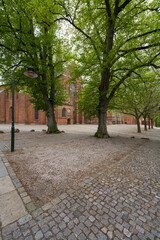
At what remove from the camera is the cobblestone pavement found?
1.36 meters

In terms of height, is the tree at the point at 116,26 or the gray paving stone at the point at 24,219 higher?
the tree at the point at 116,26

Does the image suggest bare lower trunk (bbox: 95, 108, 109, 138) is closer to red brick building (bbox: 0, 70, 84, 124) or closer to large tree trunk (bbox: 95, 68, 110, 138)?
large tree trunk (bbox: 95, 68, 110, 138)

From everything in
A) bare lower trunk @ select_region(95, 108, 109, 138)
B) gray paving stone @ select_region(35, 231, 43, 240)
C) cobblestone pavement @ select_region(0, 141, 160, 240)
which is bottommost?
cobblestone pavement @ select_region(0, 141, 160, 240)

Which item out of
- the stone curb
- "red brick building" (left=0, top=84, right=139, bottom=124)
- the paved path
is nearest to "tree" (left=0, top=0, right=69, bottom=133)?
the stone curb

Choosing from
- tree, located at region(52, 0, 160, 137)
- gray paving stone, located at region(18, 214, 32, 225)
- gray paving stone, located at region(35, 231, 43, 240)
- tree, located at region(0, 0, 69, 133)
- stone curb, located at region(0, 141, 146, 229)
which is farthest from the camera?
tree, located at region(0, 0, 69, 133)

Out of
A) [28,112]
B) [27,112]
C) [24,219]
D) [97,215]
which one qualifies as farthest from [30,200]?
[27,112]

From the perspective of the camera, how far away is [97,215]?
65.5 inches

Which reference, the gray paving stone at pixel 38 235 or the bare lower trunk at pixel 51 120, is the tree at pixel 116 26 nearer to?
the bare lower trunk at pixel 51 120

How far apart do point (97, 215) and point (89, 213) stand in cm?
14

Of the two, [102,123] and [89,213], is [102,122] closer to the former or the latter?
[102,123]

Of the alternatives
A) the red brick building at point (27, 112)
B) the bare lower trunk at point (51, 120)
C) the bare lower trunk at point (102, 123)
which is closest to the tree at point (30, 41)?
the bare lower trunk at point (51, 120)

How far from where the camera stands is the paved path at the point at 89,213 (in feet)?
4.50

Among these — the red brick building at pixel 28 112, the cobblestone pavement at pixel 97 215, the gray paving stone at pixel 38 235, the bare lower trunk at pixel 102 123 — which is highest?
the red brick building at pixel 28 112

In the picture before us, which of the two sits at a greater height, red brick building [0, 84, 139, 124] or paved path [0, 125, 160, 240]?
red brick building [0, 84, 139, 124]
